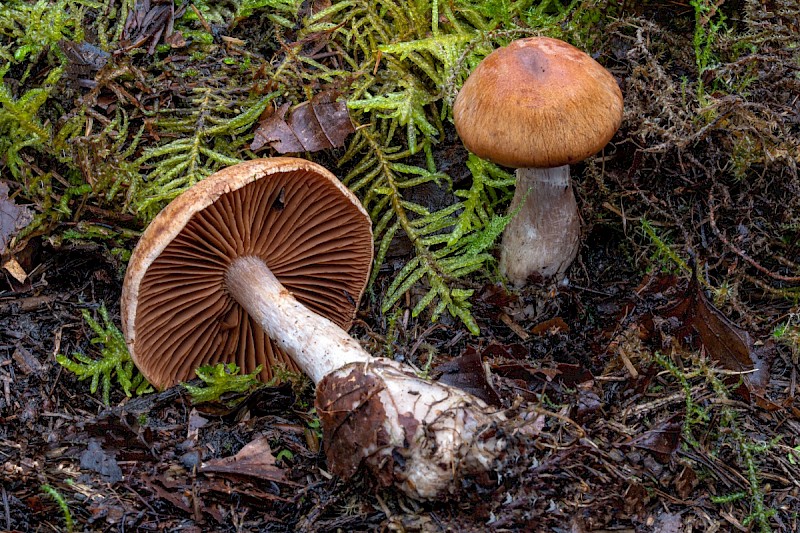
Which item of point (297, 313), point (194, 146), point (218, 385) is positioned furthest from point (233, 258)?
point (194, 146)

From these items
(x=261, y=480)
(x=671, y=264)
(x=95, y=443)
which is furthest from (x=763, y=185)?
(x=95, y=443)

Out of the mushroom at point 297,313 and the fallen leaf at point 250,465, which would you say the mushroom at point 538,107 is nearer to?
the mushroom at point 297,313

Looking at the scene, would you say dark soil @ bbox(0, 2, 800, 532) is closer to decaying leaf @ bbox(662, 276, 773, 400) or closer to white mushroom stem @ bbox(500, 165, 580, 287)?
decaying leaf @ bbox(662, 276, 773, 400)

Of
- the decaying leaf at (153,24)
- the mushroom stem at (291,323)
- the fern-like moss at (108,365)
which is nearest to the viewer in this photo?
the mushroom stem at (291,323)

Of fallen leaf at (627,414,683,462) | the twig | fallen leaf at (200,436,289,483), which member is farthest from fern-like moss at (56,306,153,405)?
the twig

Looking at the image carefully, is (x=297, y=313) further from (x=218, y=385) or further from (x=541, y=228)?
(x=541, y=228)

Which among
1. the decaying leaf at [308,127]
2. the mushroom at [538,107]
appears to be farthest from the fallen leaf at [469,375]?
the decaying leaf at [308,127]
